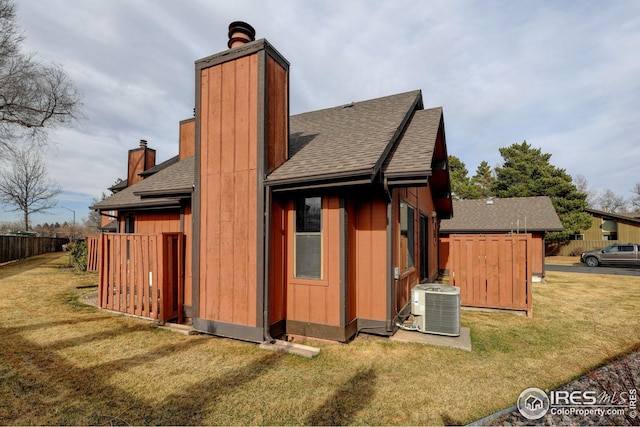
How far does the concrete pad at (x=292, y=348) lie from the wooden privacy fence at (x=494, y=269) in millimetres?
4950

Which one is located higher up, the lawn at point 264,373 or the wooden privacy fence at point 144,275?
the wooden privacy fence at point 144,275

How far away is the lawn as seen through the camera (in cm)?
295

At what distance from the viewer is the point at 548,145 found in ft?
99.6

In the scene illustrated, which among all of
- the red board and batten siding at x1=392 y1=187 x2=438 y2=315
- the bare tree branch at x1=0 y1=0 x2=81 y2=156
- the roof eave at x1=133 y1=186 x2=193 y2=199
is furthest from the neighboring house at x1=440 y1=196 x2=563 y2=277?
the bare tree branch at x1=0 y1=0 x2=81 y2=156

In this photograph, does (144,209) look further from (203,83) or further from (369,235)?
(369,235)

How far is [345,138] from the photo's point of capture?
6402mm

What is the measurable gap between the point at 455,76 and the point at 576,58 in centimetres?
359

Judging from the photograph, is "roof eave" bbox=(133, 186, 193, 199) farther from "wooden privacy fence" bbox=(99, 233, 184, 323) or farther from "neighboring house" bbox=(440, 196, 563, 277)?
"neighboring house" bbox=(440, 196, 563, 277)

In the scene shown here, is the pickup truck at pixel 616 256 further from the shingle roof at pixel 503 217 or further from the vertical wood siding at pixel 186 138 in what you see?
the vertical wood siding at pixel 186 138

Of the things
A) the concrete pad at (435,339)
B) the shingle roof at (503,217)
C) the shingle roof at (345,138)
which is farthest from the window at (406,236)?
the shingle roof at (503,217)

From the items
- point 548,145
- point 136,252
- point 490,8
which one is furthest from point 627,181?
point 136,252

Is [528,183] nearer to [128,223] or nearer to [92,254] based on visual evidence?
[128,223]

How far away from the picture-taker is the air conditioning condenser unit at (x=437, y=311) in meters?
5.21

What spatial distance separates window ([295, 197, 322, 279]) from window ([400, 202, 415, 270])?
1861 millimetres
